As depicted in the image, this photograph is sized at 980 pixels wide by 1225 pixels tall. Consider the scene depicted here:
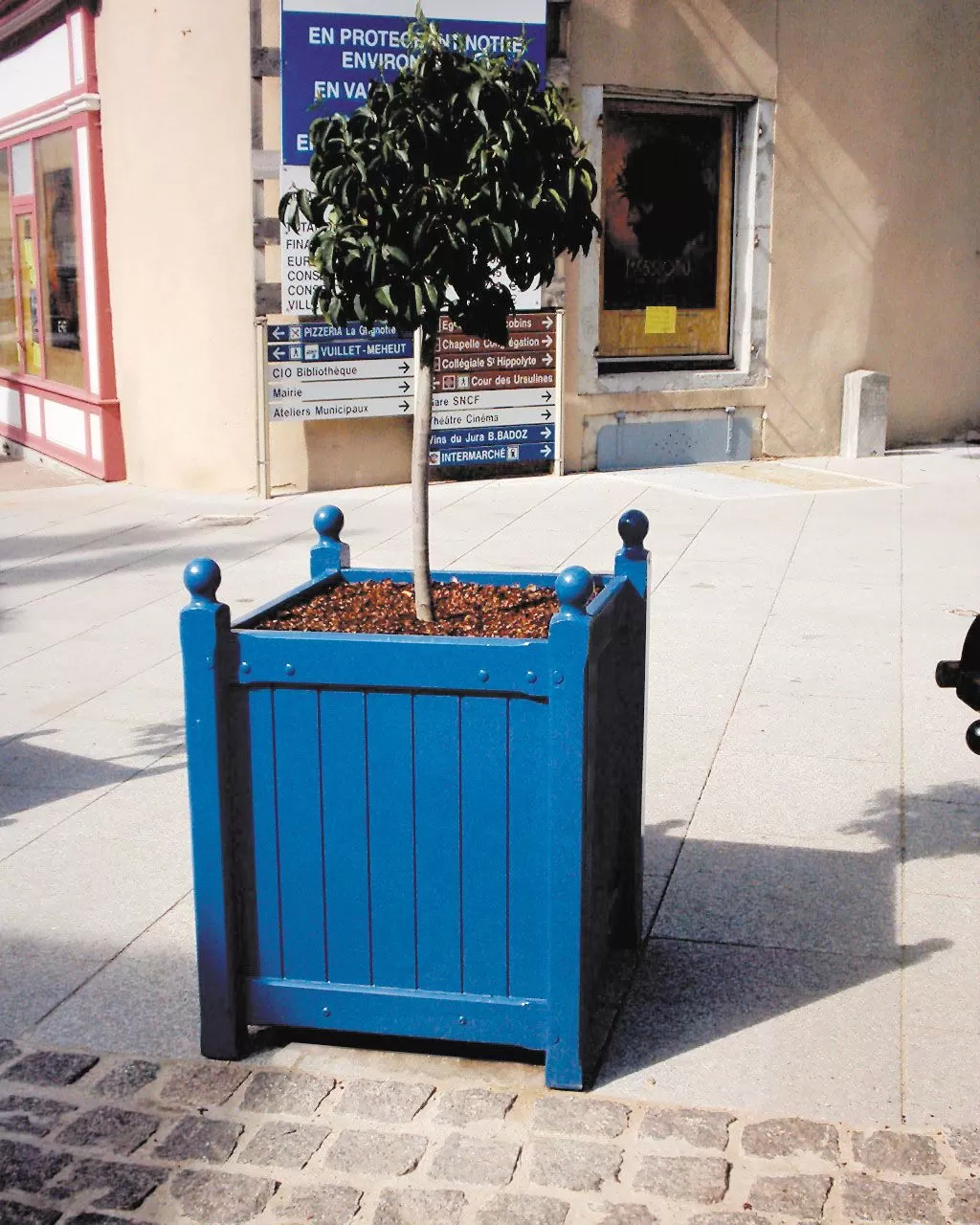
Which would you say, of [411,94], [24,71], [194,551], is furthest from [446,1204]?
[24,71]

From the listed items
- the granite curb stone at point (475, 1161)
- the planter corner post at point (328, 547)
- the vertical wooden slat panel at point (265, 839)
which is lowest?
the granite curb stone at point (475, 1161)

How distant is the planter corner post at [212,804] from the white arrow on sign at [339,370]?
8.52m

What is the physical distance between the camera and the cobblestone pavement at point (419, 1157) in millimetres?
3000

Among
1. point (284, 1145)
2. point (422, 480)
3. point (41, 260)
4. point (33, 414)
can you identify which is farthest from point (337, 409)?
point (284, 1145)

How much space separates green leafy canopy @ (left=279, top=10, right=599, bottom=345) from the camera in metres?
3.88

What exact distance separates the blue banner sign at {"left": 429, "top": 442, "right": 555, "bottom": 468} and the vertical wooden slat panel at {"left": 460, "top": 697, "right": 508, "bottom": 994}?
925 centimetres

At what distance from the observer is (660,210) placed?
13.4m

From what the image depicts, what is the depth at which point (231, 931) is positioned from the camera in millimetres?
3574

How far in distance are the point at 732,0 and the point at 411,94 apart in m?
9.92

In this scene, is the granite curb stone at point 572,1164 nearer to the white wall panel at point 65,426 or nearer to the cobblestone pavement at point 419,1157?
the cobblestone pavement at point 419,1157

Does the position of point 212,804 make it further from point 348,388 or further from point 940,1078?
point 348,388

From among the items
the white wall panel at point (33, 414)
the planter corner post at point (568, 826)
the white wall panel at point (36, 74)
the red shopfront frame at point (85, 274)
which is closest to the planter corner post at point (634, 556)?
the planter corner post at point (568, 826)

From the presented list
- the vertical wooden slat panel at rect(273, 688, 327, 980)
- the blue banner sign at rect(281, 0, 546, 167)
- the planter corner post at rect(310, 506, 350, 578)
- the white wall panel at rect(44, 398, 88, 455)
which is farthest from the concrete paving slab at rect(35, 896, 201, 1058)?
the white wall panel at rect(44, 398, 88, 455)

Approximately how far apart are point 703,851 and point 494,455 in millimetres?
8252
